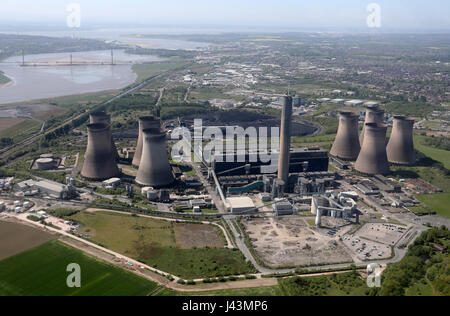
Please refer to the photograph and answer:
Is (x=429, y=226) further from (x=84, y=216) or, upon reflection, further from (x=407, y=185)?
(x=84, y=216)

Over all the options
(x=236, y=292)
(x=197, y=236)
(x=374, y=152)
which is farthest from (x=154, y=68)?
(x=236, y=292)

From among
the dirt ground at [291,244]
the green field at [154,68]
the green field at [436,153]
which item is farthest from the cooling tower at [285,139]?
the green field at [154,68]

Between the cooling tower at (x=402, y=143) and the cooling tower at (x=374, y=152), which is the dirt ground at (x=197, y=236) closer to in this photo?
the cooling tower at (x=374, y=152)

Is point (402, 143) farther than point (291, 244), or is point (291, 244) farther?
point (402, 143)

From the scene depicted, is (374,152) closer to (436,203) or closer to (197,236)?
(436,203)

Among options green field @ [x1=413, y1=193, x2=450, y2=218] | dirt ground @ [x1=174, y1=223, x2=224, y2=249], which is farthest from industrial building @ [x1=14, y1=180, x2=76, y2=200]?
green field @ [x1=413, y1=193, x2=450, y2=218]
